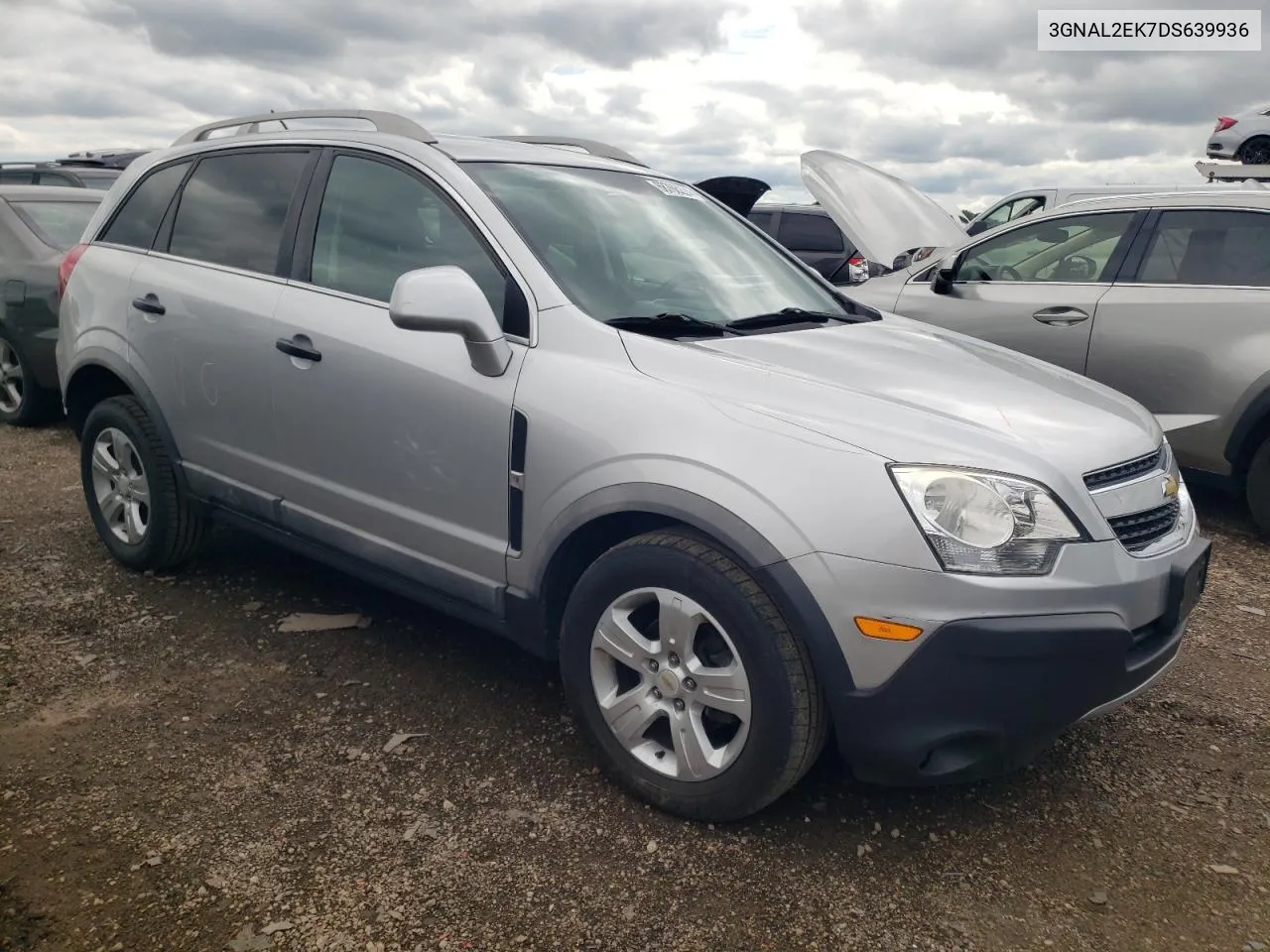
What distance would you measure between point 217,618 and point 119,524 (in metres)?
0.78

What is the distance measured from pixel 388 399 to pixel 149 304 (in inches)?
58.3

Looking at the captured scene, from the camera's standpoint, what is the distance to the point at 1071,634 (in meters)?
2.35

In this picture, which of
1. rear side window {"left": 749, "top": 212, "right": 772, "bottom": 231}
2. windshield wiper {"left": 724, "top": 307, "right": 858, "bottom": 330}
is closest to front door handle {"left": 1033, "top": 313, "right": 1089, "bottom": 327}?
windshield wiper {"left": 724, "top": 307, "right": 858, "bottom": 330}

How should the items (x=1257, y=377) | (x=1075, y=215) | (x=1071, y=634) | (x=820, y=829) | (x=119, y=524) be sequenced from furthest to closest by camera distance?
(x=1075, y=215) → (x=1257, y=377) → (x=119, y=524) → (x=820, y=829) → (x=1071, y=634)

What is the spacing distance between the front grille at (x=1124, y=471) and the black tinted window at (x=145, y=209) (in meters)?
3.58

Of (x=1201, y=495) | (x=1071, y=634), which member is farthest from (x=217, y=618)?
(x=1201, y=495)

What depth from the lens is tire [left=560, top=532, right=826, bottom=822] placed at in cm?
245

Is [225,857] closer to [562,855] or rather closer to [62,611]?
[562,855]

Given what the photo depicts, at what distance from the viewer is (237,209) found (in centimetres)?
392

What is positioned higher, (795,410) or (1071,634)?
(795,410)

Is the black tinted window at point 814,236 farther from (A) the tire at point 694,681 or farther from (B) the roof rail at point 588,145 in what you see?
(A) the tire at point 694,681

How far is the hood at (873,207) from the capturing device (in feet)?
16.7

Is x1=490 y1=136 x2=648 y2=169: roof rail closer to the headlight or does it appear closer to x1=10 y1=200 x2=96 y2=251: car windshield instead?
the headlight

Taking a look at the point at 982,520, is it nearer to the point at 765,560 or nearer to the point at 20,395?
the point at 765,560
